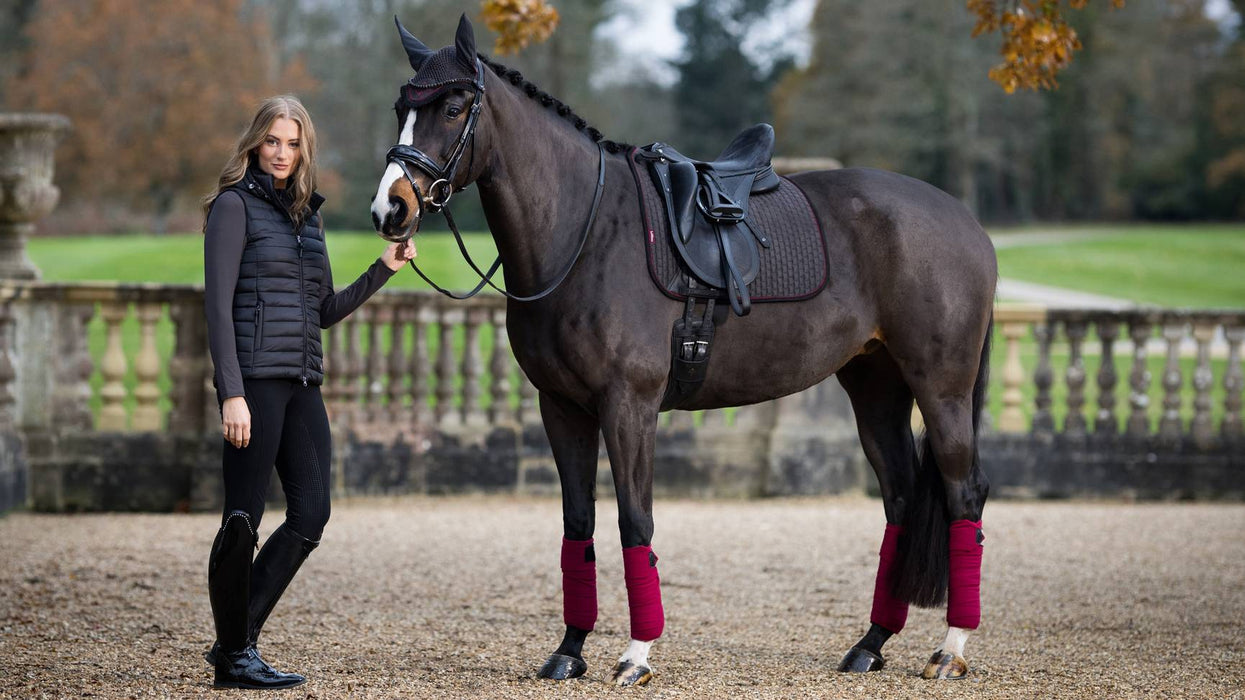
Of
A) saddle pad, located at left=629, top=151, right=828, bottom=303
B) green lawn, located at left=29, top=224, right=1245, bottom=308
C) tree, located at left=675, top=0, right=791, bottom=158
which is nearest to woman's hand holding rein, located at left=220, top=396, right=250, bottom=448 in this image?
saddle pad, located at left=629, top=151, right=828, bottom=303

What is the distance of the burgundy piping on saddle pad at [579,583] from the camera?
183 inches

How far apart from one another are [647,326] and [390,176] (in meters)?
1.01

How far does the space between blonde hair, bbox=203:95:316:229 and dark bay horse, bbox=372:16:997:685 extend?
353 mm

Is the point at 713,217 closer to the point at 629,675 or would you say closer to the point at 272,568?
the point at 629,675

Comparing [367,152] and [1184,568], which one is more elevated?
[367,152]

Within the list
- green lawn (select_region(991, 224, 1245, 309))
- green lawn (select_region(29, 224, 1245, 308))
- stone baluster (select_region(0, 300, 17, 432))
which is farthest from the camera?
green lawn (select_region(991, 224, 1245, 309))

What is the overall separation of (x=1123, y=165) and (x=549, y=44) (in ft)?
76.2

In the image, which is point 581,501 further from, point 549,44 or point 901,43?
point 901,43

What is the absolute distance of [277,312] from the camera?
4.21m

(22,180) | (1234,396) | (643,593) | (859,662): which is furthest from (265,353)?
(1234,396)

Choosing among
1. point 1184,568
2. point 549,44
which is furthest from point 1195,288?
point 1184,568

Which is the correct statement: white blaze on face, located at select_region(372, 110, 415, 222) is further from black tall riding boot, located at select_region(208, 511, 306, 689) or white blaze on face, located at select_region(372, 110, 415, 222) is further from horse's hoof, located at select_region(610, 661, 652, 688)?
horse's hoof, located at select_region(610, 661, 652, 688)

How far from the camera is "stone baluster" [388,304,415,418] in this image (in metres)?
8.50

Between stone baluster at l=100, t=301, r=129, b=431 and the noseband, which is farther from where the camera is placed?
stone baluster at l=100, t=301, r=129, b=431
